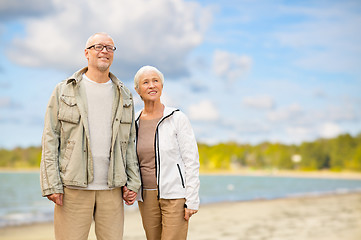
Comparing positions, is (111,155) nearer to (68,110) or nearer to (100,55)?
(68,110)

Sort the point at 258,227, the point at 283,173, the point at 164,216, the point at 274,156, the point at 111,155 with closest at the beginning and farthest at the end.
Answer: the point at 111,155
the point at 164,216
the point at 258,227
the point at 283,173
the point at 274,156

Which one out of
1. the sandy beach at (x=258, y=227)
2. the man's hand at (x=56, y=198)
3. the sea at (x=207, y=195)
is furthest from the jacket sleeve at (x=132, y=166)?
the sea at (x=207, y=195)

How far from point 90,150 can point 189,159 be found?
73cm

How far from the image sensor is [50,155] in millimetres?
2557

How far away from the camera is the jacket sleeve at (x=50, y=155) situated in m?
2.55

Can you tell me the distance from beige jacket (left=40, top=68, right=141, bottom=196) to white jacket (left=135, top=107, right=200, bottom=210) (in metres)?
0.23

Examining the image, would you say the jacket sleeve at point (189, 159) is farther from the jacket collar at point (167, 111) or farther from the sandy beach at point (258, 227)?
the sandy beach at point (258, 227)

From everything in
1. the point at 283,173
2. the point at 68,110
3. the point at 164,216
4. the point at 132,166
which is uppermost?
the point at 68,110

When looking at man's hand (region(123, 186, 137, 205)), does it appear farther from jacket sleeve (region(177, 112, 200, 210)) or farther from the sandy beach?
the sandy beach

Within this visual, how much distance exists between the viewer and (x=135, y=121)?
3.00 meters

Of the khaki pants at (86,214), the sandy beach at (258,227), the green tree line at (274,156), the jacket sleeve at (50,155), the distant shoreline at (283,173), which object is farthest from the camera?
the green tree line at (274,156)

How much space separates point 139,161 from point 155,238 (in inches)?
23.7

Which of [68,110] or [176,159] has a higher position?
Result: [68,110]

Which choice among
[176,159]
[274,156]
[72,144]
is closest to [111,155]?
[72,144]
